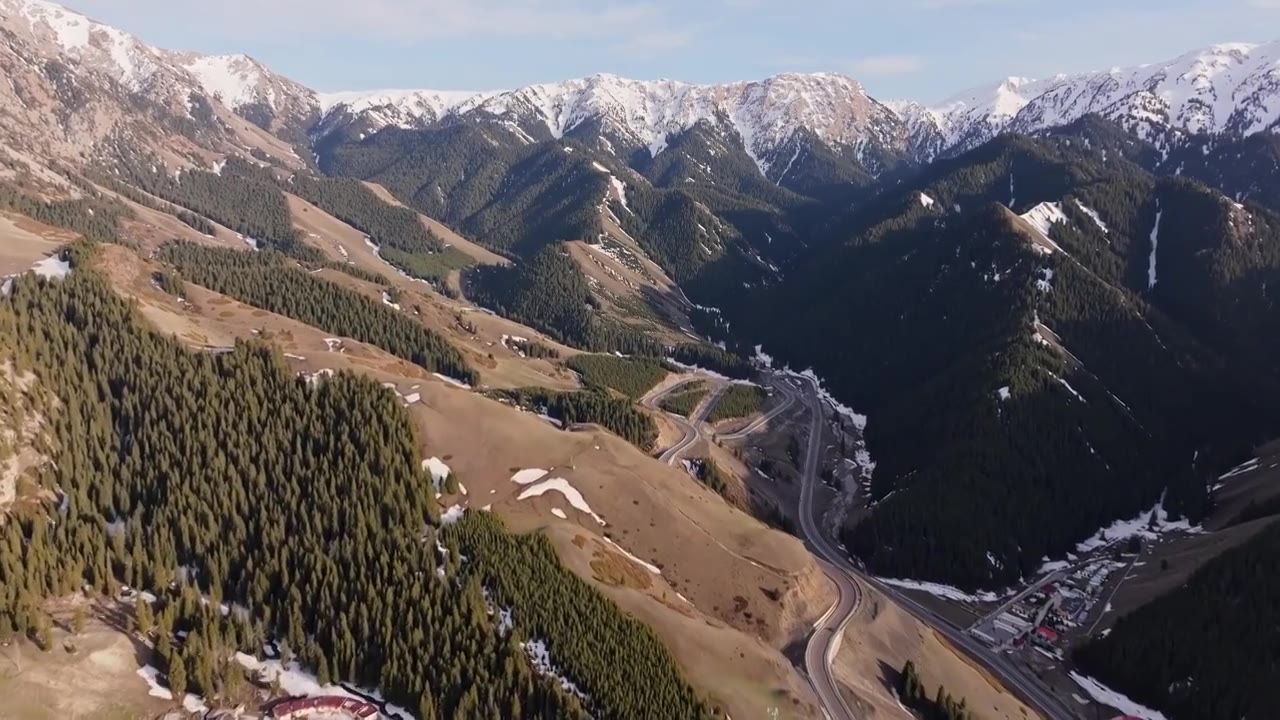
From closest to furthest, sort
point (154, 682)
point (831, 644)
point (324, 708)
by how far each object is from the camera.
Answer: point (154, 682)
point (324, 708)
point (831, 644)

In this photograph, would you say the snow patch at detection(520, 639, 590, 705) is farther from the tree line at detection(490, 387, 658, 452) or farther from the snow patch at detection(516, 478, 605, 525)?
the tree line at detection(490, 387, 658, 452)

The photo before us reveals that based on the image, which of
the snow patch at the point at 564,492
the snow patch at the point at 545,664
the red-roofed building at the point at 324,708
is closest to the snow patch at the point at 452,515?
the snow patch at the point at 564,492

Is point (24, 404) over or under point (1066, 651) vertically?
over

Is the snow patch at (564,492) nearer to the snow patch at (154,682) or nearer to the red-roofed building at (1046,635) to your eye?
the snow patch at (154,682)

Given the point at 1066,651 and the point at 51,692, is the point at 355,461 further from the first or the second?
the point at 1066,651

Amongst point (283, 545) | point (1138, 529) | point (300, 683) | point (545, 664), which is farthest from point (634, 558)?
point (1138, 529)

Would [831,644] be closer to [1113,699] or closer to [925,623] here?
[925,623]

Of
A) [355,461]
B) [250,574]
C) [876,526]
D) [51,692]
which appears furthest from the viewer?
[876,526]

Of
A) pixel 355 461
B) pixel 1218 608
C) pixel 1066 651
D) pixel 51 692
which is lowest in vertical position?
pixel 1066 651

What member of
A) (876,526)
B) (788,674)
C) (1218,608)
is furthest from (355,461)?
(1218,608)
